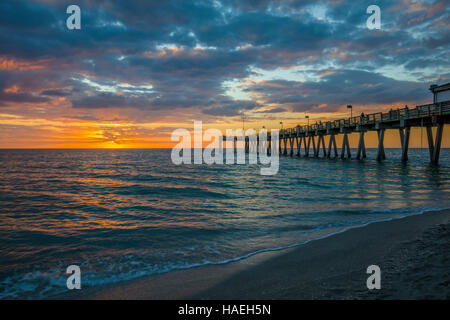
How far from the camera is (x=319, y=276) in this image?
163 inches

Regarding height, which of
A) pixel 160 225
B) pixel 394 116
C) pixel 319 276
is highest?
pixel 394 116

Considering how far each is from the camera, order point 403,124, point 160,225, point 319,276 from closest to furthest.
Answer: point 319,276 → point 160,225 → point 403,124

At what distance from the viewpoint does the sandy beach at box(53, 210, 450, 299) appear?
137 inches

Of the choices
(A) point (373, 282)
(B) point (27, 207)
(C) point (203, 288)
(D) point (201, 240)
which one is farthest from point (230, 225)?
(B) point (27, 207)

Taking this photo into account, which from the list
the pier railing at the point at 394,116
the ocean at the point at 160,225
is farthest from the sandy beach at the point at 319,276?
the pier railing at the point at 394,116

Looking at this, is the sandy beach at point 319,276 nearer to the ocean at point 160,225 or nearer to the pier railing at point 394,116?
the ocean at point 160,225

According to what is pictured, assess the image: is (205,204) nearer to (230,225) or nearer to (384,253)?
(230,225)

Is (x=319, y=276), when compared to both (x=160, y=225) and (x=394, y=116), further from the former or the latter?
(x=394, y=116)

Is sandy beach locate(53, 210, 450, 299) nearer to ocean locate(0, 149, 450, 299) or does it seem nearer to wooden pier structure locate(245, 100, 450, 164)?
ocean locate(0, 149, 450, 299)

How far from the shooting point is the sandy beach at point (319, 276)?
Answer: 348 centimetres

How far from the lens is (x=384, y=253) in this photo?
16.6 feet

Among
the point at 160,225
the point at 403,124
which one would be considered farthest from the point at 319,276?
the point at 403,124

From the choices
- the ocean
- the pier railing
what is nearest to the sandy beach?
the ocean

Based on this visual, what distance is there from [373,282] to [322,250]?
190 centimetres
